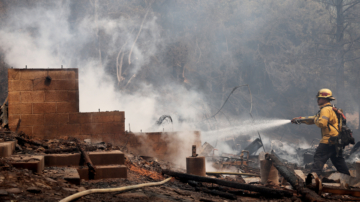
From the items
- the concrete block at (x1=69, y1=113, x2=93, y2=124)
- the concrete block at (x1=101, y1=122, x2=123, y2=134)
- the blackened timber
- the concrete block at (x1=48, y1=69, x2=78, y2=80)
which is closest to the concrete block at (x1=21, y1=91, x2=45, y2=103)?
the concrete block at (x1=48, y1=69, x2=78, y2=80)

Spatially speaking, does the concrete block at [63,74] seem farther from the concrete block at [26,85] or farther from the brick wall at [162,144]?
the brick wall at [162,144]

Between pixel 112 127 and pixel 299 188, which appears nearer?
pixel 299 188

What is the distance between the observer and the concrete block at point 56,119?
24.8ft

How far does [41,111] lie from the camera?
753cm

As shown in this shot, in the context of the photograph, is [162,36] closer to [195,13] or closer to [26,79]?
[195,13]

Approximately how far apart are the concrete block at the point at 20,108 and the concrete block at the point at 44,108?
117 mm

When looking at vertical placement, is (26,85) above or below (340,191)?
above

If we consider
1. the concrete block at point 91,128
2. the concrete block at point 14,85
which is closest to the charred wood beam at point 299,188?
the concrete block at point 91,128

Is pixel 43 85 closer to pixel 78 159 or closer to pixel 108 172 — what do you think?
pixel 78 159

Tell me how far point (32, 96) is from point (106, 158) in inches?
124

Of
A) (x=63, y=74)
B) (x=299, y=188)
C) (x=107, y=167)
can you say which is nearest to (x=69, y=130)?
(x=63, y=74)

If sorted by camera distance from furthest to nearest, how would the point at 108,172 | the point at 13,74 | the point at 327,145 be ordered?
the point at 13,74 → the point at 327,145 → the point at 108,172

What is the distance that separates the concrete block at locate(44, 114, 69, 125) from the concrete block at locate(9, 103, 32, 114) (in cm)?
43

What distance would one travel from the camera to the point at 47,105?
755 cm
